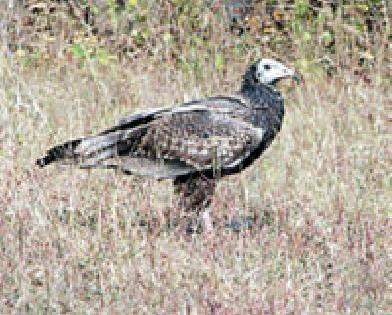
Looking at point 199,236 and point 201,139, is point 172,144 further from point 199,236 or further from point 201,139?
point 199,236

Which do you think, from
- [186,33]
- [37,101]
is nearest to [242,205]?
[37,101]

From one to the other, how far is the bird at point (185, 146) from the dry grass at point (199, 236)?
0.10 m

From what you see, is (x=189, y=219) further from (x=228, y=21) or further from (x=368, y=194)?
(x=228, y=21)

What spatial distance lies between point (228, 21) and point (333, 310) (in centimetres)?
437

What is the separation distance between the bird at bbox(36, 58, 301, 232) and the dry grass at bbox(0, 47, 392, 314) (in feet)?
0.34

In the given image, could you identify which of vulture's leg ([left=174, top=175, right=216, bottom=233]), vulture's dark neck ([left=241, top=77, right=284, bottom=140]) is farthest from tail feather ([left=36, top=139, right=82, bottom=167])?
vulture's dark neck ([left=241, top=77, right=284, bottom=140])

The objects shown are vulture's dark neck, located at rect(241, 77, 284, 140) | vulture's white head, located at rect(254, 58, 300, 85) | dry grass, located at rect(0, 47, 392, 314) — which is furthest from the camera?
vulture's white head, located at rect(254, 58, 300, 85)

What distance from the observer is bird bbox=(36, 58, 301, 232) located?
6062 millimetres

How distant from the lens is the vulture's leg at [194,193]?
19.9 ft

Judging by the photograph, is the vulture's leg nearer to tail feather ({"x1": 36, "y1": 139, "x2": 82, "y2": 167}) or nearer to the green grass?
the green grass

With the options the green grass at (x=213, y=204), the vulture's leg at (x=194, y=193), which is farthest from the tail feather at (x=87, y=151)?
the vulture's leg at (x=194, y=193)

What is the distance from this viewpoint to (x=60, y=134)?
7062mm

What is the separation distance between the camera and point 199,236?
5.61 metres

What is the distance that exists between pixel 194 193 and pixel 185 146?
22 cm
